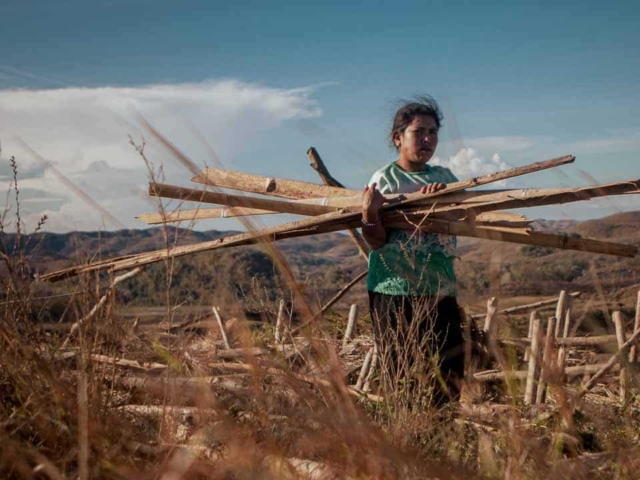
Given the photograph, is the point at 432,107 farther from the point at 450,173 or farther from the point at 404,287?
the point at 404,287

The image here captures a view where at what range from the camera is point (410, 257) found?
106 inches

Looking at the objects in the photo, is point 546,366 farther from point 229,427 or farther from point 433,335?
point 433,335

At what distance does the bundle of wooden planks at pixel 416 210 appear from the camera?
7.94 feet

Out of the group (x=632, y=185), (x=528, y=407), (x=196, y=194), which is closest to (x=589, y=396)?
(x=528, y=407)

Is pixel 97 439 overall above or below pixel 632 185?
below

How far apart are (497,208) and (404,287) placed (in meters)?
0.56

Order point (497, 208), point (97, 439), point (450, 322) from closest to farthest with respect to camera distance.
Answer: point (97, 439) < point (497, 208) < point (450, 322)

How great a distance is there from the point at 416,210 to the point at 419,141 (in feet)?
1.15

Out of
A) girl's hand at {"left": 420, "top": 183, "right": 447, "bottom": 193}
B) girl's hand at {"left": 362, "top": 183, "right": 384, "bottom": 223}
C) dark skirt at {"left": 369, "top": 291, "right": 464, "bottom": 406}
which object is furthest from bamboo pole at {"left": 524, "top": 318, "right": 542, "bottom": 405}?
girl's hand at {"left": 362, "top": 183, "right": 384, "bottom": 223}

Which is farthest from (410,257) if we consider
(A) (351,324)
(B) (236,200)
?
(A) (351,324)

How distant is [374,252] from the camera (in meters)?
2.89

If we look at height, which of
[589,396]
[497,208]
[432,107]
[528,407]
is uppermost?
[432,107]

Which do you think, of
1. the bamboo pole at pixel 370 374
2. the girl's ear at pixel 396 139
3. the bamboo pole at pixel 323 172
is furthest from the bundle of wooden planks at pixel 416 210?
the bamboo pole at pixel 370 374

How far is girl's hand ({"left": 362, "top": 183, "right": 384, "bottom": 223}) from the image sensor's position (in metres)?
2.66
